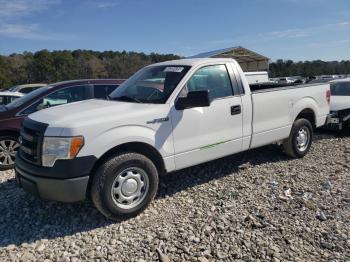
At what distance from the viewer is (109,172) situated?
3.83 metres

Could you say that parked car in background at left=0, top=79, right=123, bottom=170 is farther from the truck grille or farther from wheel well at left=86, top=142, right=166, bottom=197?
wheel well at left=86, top=142, right=166, bottom=197

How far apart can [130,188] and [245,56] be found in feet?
114

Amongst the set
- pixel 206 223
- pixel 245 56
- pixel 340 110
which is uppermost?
pixel 245 56

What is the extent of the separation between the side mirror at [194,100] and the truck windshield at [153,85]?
19 centimetres

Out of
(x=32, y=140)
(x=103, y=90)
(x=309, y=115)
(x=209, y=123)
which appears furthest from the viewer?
(x=103, y=90)

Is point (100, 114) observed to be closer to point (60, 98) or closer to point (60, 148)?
point (60, 148)

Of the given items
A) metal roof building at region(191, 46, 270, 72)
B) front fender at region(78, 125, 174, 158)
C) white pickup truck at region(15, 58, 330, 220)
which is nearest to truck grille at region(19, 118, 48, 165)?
white pickup truck at region(15, 58, 330, 220)

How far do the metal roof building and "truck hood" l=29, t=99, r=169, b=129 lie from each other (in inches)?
1066

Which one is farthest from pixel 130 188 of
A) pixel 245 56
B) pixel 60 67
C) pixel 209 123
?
pixel 60 67

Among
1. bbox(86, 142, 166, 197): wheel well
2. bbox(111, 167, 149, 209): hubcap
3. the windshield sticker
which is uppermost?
the windshield sticker

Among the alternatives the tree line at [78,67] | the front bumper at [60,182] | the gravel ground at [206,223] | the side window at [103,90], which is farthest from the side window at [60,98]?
the tree line at [78,67]

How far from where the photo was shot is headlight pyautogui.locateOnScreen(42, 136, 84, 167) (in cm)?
366

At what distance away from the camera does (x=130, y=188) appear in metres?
4.09

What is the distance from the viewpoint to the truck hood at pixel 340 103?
8.65m
